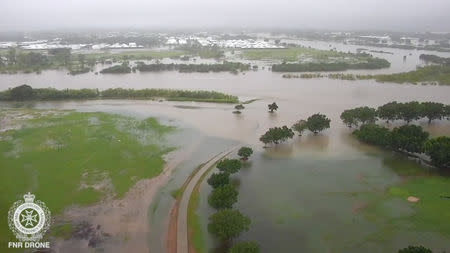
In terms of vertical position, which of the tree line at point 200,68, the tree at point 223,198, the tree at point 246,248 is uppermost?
the tree line at point 200,68

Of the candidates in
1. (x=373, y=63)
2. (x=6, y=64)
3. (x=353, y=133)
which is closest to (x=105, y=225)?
(x=353, y=133)

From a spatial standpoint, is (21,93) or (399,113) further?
(21,93)

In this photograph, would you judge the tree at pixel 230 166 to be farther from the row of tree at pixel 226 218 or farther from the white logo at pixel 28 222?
the white logo at pixel 28 222

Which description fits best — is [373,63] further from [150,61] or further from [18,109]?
[18,109]

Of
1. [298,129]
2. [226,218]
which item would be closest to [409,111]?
[298,129]

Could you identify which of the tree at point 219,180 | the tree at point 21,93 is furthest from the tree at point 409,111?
the tree at point 21,93

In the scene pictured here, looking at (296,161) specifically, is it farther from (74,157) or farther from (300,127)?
(74,157)

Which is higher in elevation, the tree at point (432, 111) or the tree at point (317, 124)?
the tree at point (432, 111)

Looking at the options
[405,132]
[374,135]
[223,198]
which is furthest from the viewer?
[374,135]
